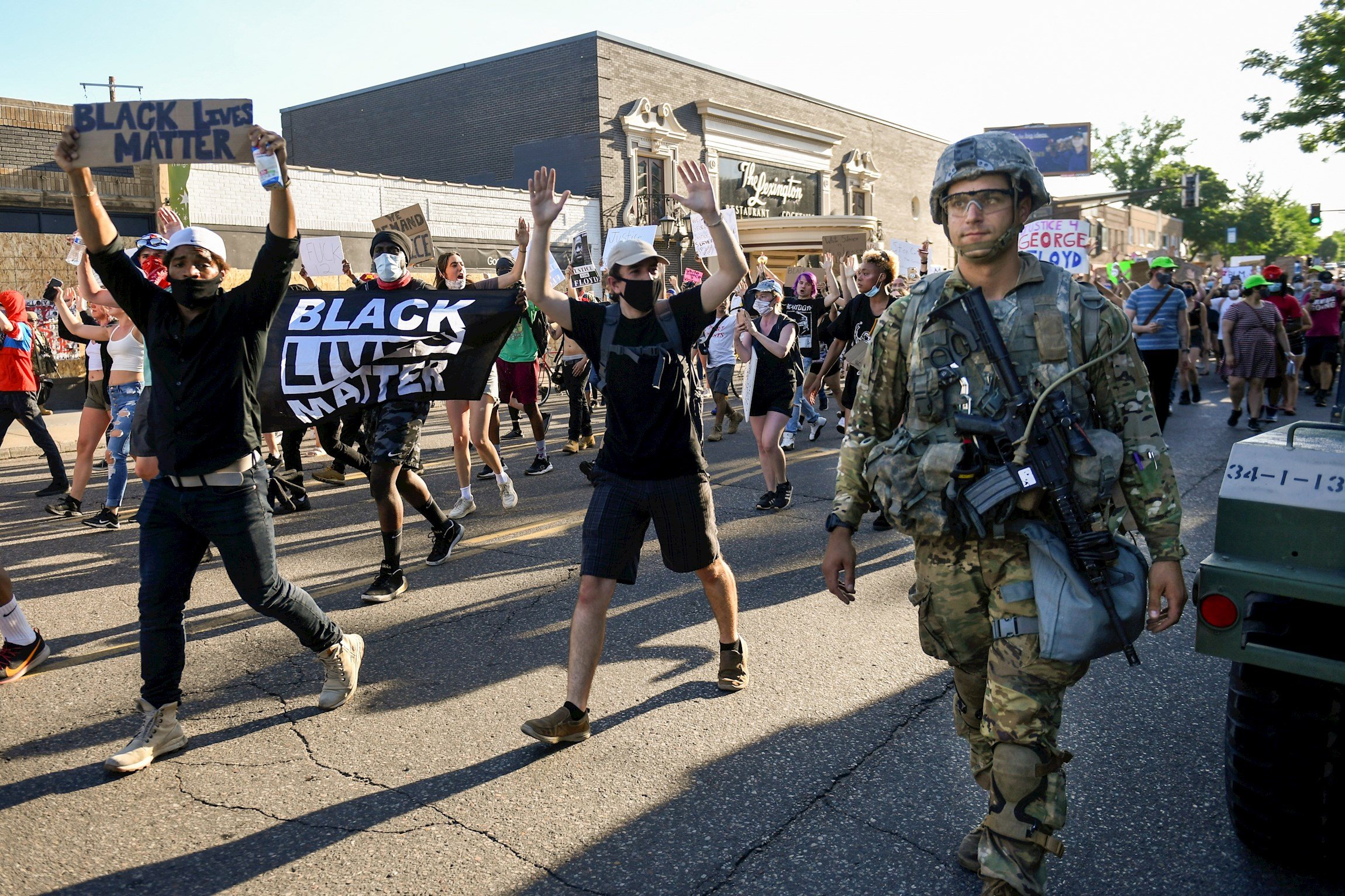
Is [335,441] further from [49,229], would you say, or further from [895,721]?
[49,229]

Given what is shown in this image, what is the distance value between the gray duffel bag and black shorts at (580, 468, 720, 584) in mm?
1747

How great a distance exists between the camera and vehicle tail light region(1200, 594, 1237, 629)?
8.61 feet

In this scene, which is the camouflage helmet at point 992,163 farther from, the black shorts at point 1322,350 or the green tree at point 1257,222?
the green tree at point 1257,222

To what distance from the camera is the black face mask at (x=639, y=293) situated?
156 inches

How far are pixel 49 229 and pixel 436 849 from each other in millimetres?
26124

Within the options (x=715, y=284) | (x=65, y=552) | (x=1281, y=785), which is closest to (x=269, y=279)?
(x=715, y=284)

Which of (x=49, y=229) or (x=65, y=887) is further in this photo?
(x=49, y=229)

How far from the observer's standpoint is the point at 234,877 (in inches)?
115

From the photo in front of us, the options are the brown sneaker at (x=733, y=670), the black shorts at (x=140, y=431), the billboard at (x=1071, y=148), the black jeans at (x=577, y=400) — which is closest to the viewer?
the brown sneaker at (x=733, y=670)

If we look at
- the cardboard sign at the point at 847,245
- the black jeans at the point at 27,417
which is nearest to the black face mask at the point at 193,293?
the black jeans at the point at 27,417

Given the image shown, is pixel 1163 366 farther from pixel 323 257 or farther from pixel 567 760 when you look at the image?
pixel 323 257

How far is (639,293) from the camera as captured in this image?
3.96 m

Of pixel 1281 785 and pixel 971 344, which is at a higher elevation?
pixel 971 344

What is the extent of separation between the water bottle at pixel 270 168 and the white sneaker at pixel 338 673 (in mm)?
1868
